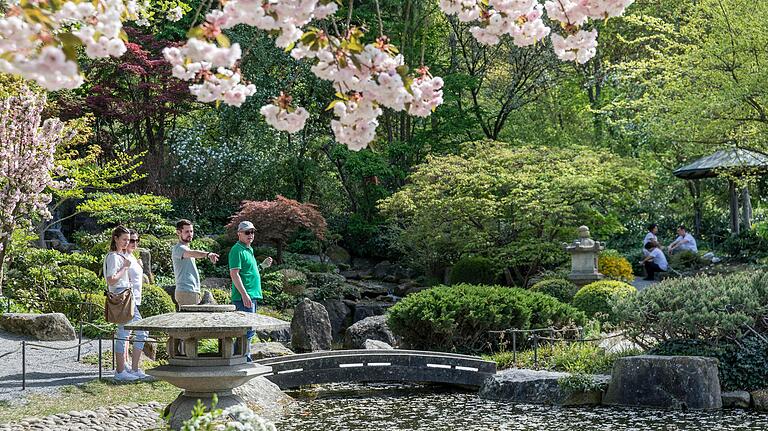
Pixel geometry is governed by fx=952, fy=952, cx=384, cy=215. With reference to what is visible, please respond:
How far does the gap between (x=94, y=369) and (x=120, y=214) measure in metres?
8.88

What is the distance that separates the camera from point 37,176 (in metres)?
13.9

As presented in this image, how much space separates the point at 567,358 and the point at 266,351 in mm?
4089

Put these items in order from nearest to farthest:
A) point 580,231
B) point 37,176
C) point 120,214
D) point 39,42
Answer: point 39,42 → point 37,176 → point 580,231 → point 120,214

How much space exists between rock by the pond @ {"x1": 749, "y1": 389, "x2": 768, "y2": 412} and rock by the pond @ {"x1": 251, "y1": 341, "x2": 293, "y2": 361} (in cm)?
593

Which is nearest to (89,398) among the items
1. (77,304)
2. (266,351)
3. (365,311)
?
(266,351)

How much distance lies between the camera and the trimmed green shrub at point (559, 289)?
16.7 meters

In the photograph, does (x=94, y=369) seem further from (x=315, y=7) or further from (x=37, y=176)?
(x=315, y=7)

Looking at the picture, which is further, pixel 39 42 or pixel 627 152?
pixel 627 152

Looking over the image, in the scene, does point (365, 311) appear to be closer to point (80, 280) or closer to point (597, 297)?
point (597, 297)

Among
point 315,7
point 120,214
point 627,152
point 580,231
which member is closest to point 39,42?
point 315,7

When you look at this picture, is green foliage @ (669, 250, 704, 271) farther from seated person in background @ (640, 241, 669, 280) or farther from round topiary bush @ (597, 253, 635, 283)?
round topiary bush @ (597, 253, 635, 283)

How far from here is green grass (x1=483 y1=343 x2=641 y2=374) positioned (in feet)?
39.0

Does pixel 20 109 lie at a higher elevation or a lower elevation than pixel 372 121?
higher

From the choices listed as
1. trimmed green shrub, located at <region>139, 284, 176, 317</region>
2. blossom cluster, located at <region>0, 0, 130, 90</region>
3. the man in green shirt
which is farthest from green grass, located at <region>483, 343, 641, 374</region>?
blossom cluster, located at <region>0, 0, 130, 90</region>
